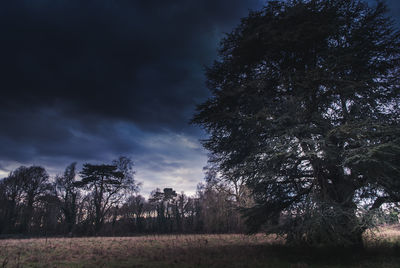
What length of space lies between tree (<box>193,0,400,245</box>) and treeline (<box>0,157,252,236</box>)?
17213 millimetres

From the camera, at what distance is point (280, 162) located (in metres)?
7.78

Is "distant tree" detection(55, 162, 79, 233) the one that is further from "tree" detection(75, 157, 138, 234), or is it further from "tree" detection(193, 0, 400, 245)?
"tree" detection(193, 0, 400, 245)

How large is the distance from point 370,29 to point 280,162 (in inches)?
249

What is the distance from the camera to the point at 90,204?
34531mm

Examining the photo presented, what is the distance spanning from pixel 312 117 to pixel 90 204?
118 ft

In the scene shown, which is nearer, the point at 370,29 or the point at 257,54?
the point at 370,29

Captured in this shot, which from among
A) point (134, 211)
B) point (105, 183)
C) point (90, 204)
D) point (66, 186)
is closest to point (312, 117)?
point (105, 183)

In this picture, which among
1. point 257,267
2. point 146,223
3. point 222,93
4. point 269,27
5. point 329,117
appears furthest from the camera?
point 146,223

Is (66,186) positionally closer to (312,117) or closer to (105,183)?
(105,183)

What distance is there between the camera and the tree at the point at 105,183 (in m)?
29.7

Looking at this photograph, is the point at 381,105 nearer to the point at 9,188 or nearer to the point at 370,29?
the point at 370,29

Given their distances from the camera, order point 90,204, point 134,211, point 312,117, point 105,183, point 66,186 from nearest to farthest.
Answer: point 312,117 → point 105,183 → point 90,204 → point 66,186 → point 134,211

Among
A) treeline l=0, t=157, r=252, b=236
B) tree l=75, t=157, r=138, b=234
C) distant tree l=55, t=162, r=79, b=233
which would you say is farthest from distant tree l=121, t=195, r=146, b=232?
distant tree l=55, t=162, r=79, b=233

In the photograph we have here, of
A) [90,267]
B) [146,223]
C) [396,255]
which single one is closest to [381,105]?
[396,255]
